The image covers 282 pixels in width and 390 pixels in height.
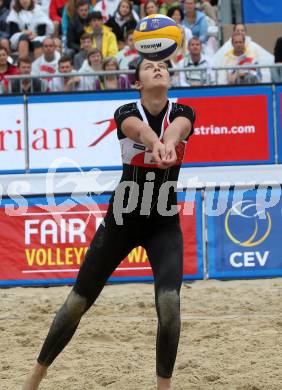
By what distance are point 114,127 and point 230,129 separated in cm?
146

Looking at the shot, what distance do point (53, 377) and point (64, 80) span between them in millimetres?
6060

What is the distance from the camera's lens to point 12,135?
11.2m

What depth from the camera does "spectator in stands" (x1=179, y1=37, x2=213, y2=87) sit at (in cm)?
1149

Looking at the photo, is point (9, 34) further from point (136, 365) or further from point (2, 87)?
point (136, 365)

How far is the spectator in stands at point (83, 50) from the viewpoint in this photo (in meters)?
13.1

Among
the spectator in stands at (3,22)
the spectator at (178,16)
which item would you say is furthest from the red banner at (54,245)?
the spectator in stands at (3,22)

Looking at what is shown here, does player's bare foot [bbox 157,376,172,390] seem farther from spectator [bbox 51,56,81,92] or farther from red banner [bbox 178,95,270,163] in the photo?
spectator [bbox 51,56,81,92]

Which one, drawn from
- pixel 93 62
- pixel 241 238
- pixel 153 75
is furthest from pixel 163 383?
pixel 93 62

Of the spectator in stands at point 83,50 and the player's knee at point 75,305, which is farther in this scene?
the spectator in stands at point 83,50

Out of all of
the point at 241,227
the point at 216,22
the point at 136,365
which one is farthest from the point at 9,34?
the point at 136,365

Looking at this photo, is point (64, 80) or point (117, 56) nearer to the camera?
point (64, 80)

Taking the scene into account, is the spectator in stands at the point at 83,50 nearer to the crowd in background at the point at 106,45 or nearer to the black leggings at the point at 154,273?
the crowd in background at the point at 106,45

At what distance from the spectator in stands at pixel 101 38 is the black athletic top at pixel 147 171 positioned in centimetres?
809

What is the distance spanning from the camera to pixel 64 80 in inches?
459
